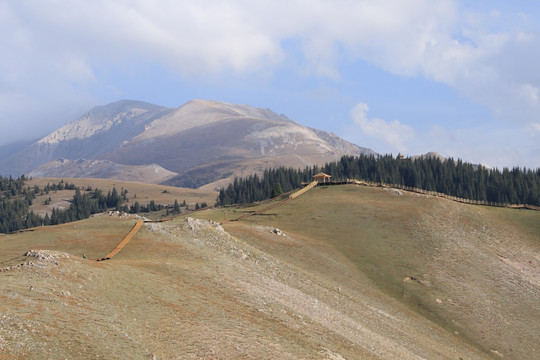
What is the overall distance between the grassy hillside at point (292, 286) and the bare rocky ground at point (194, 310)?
150 millimetres

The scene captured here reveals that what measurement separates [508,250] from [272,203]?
178ft

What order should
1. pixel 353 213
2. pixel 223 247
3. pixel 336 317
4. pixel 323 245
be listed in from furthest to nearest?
pixel 353 213 → pixel 323 245 → pixel 223 247 → pixel 336 317

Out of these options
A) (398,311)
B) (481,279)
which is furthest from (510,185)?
(398,311)

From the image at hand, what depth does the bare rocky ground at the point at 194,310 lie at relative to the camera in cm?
2891

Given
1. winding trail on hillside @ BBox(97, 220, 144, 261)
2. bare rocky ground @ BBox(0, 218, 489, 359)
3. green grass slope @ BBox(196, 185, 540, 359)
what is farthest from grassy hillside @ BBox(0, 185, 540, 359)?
winding trail on hillside @ BBox(97, 220, 144, 261)

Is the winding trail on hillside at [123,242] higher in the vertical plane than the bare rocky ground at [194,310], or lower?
higher

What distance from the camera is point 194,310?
3731 centimetres

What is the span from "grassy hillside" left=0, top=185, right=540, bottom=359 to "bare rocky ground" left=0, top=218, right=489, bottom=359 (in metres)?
0.15

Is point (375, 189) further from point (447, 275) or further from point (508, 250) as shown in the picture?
point (447, 275)

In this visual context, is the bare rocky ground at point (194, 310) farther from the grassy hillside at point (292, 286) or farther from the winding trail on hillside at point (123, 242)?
the winding trail on hillside at point (123, 242)

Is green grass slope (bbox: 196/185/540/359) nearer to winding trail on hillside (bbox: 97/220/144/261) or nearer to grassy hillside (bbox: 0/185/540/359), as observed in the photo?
grassy hillside (bbox: 0/185/540/359)

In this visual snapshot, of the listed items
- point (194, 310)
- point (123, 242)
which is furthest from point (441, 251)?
point (194, 310)

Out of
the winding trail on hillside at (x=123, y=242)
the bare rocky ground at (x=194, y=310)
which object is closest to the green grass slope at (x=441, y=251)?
the bare rocky ground at (x=194, y=310)

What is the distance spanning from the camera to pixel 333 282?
2603 inches
